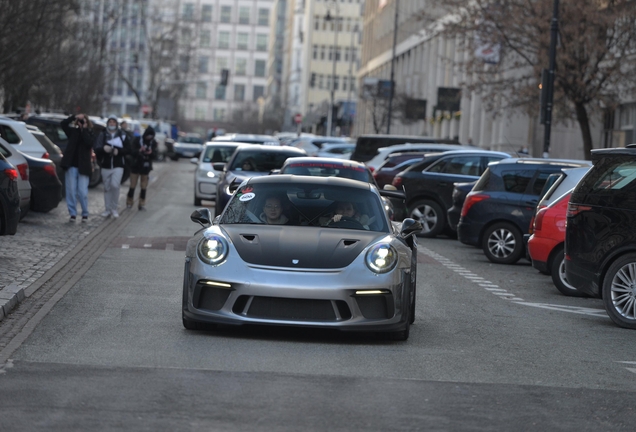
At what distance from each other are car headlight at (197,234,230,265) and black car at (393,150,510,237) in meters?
14.4

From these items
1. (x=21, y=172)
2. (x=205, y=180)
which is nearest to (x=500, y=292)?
(x=21, y=172)

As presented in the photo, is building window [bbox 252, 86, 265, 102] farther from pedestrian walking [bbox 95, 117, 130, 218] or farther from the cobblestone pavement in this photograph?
pedestrian walking [bbox 95, 117, 130, 218]

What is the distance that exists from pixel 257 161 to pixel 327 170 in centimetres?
546

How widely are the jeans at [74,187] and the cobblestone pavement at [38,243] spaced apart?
0.29 m

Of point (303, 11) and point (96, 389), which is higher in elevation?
point (303, 11)

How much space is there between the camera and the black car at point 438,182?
24.3 m

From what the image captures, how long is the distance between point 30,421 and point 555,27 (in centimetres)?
2471

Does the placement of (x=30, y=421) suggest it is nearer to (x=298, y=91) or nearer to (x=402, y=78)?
(x=402, y=78)

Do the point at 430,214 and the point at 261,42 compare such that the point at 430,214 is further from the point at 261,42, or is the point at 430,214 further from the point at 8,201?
the point at 261,42

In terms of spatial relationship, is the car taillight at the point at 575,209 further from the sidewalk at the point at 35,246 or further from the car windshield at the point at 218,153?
the car windshield at the point at 218,153

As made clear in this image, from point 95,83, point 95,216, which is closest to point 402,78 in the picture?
point 95,83

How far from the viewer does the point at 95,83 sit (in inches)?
2454

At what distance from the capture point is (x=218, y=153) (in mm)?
31516

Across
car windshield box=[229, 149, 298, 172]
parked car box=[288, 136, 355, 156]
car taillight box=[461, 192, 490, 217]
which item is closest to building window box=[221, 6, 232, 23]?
parked car box=[288, 136, 355, 156]
